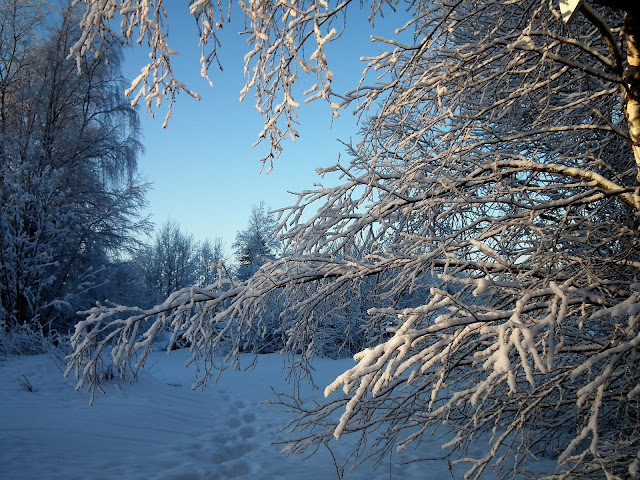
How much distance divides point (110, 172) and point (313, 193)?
42.4 feet

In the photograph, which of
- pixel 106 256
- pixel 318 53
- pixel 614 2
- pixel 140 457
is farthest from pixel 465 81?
pixel 106 256

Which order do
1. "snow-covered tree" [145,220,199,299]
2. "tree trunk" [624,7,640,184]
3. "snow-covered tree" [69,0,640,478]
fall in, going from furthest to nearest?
"snow-covered tree" [145,220,199,299]
"tree trunk" [624,7,640,184]
"snow-covered tree" [69,0,640,478]

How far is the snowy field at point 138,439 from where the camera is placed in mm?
3443

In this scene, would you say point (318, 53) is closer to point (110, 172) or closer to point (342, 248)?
point (342, 248)

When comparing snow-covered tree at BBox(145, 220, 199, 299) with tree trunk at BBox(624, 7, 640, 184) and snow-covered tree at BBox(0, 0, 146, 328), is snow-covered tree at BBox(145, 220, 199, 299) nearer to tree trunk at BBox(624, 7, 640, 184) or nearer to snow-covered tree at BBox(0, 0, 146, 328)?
snow-covered tree at BBox(0, 0, 146, 328)

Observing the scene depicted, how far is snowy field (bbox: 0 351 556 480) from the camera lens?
344 cm

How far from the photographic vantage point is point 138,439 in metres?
4.41

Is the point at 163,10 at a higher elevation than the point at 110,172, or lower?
lower

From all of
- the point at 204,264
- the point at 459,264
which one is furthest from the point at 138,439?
the point at 204,264

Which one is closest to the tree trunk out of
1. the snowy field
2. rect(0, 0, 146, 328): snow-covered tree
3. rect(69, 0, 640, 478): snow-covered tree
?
rect(69, 0, 640, 478): snow-covered tree

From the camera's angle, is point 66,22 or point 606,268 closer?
point 606,268

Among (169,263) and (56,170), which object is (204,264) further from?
(56,170)

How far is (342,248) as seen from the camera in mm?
2889

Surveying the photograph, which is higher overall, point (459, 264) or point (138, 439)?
point (459, 264)
